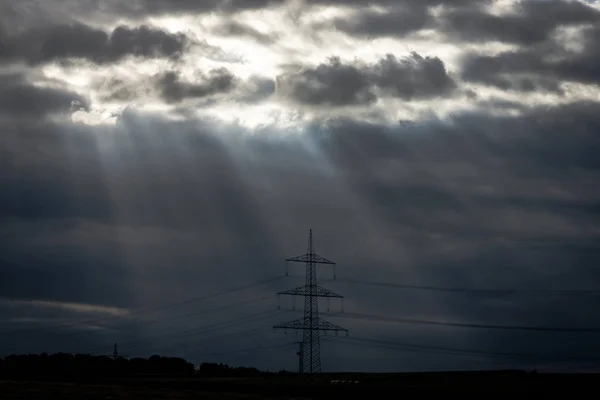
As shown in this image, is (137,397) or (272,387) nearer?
(137,397)

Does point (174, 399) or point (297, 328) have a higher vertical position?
point (297, 328)

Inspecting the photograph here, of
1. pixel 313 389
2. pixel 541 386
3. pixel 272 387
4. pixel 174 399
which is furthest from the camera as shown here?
pixel 272 387

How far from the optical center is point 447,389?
16612 centimetres

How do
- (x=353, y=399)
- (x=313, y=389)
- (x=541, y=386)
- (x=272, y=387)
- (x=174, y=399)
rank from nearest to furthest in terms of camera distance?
1. (x=174, y=399)
2. (x=353, y=399)
3. (x=541, y=386)
4. (x=313, y=389)
5. (x=272, y=387)

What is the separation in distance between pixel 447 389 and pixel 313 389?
97.4ft

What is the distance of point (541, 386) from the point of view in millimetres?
163875

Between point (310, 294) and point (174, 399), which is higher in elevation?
point (310, 294)

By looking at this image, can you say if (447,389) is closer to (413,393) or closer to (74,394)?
(413,393)

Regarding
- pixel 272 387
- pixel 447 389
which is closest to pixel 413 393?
pixel 447 389

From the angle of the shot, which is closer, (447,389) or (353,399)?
(353,399)

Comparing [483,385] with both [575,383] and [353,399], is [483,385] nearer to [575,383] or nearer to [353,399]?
[575,383]

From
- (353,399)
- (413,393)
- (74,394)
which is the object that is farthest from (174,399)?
(413,393)

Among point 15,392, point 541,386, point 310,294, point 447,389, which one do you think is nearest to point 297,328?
point 310,294

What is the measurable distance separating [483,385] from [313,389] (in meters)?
35.8
